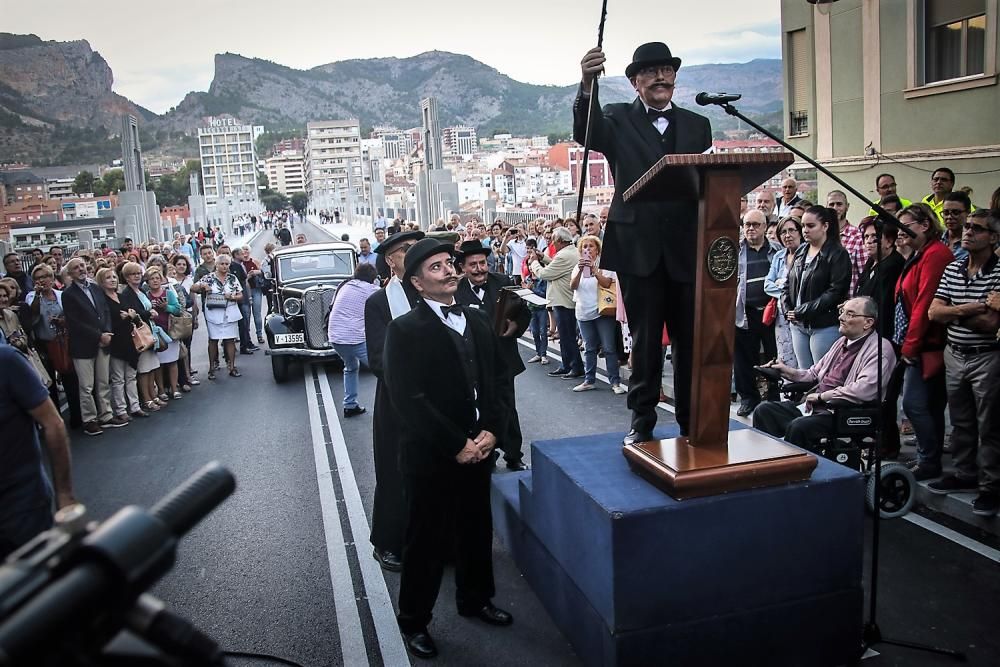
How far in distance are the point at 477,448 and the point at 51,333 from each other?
830cm

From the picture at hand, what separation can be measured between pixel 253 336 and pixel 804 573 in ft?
58.5

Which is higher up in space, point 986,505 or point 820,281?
point 820,281

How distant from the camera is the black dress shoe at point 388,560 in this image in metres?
5.46

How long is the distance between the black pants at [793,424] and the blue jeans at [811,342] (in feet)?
4.88

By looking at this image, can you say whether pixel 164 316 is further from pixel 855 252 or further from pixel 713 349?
pixel 713 349

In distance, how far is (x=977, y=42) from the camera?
13156 mm

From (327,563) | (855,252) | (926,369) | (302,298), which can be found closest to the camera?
(327,563)

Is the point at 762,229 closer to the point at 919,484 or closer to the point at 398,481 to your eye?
the point at 919,484

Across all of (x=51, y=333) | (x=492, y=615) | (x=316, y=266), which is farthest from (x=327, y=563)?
(x=316, y=266)

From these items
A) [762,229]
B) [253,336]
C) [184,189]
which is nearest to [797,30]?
[762,229]

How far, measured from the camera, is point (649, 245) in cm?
418

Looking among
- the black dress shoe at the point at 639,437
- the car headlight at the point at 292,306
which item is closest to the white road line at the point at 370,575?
the black dress shoe at the point at 639,437

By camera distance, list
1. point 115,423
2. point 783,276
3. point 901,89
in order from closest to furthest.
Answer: point 783,276
point 115,423
point 901,89

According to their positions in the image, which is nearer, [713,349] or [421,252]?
[713,349]
